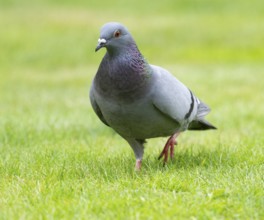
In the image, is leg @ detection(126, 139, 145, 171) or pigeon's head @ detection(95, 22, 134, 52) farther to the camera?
leg @ detection(126, 139, 145, 171)

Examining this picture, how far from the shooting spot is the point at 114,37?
5.17m

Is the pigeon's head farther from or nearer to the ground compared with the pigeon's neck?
farther from the ground

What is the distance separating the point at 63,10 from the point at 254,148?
76.5ft

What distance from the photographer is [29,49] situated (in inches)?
827

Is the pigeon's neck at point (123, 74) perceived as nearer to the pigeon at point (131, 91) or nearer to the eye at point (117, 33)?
the pigeon at point (131, 91)

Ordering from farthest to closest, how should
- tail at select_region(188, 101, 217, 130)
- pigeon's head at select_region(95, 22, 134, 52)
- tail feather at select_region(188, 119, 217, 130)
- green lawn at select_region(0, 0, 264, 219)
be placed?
tail feather at select_region(188, 119, 217, 130) < tail at select_region(188, 101, 217, 130) < pigeon's head at select_region(95, 22, 134, 52) < green lawn at select_region(0, 0, 264, 219)

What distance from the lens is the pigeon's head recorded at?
16.8ft

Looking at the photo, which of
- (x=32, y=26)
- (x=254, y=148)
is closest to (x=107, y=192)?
(x=254, y=148)

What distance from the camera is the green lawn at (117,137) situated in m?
4.04

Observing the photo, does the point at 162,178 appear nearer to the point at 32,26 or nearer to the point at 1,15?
the point at 32,26

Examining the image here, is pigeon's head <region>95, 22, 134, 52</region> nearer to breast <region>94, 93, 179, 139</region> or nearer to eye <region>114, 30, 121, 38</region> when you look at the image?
eye <region>114, 30, 121, 38</region>

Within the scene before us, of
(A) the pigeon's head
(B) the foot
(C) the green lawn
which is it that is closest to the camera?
(C) the green lawn

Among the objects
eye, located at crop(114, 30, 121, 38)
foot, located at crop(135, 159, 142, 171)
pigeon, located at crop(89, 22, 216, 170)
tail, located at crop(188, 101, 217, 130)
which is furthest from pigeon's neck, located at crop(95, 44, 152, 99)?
tail, located at crop(188, 101, 217, 130)

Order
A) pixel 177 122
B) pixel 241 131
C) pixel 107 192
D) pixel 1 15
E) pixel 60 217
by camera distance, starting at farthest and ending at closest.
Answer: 1. pixel 1 15
2. pixel 241 131
3. pixel 177 122
4. pixel 107 192
5. pixel 60 217
